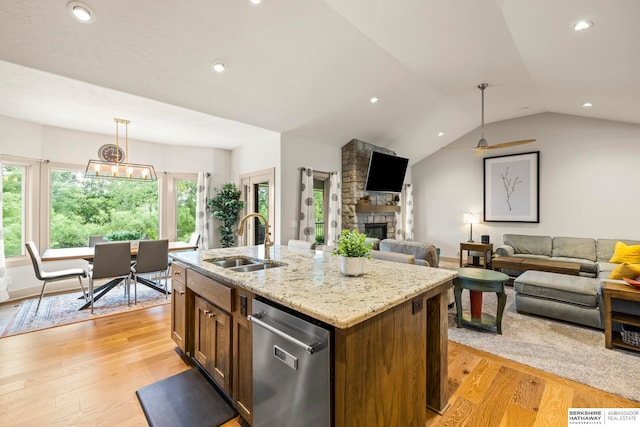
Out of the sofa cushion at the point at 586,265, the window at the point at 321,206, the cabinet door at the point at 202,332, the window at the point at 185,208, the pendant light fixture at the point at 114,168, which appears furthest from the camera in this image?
the window at the point at 185,208

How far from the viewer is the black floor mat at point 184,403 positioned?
1782mm

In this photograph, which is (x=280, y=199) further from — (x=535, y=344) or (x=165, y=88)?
(x=535, y=344)

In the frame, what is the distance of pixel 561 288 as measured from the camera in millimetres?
3199

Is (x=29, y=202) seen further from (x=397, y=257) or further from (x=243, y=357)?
(x=397, y=257)

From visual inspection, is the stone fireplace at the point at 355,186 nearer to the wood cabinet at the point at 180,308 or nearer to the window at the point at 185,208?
the window at the point at 185,208

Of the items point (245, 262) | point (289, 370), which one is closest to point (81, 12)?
point (245, 262)

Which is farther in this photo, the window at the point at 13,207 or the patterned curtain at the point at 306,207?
the patterned curtain at the point at 306,207

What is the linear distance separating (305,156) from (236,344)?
3.88 metres

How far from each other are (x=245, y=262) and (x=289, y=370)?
1.37 meters

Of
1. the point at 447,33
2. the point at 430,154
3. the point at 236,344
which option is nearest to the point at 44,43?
the point at 236,344

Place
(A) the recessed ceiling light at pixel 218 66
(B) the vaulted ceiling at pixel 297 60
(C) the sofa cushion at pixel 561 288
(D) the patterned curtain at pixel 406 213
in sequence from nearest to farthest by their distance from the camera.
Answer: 1. (B) the vaulted ceiling at pixel 297 60
2. (A) the recessed ceiling light at pixel 218 66
3. (C) the sofa cushion at pixel 561 288
4. (D) the patterned curtain at pixel 406 213

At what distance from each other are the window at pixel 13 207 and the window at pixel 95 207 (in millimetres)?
339

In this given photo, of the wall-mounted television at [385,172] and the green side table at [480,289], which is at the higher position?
the wall-mounted television at [385,172]

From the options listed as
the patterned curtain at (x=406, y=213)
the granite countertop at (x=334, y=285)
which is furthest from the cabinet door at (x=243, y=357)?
the patterned curtain at (x=406, y=213)
